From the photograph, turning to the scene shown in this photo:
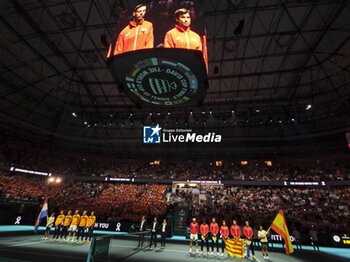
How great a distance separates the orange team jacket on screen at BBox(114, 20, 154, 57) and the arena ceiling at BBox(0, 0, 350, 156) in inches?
131

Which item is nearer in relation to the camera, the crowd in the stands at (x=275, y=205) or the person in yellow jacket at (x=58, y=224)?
the person in yellow jacket at (x=58, y=224)

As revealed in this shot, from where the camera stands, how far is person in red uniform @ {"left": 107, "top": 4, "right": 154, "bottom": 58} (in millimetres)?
5352

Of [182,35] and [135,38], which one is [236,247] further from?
[135,38]

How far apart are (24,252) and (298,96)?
82.2ft

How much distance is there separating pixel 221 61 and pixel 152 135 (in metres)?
9.21

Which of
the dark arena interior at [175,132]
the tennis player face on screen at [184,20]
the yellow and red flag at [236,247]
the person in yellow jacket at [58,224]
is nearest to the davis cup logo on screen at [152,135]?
the dark arena interior at [175,132]

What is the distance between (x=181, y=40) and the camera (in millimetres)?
5203

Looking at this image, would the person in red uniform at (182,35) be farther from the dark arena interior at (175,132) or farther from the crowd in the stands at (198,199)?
the crowd in the stands at (198,199)

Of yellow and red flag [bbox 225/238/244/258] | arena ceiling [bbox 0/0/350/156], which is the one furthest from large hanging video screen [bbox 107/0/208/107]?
yellow and red flag [bbox 225/238/244/258]

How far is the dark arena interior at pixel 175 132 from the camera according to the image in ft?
22.2

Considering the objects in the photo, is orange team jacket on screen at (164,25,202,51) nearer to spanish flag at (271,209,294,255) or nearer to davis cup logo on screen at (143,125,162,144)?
davis cup logo on screen at (143,125,162,144)

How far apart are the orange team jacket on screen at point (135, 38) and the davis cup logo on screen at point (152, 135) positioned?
335 inches

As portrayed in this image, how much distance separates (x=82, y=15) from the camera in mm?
14406

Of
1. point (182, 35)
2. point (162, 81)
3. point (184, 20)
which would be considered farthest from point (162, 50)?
point (184, 20)
